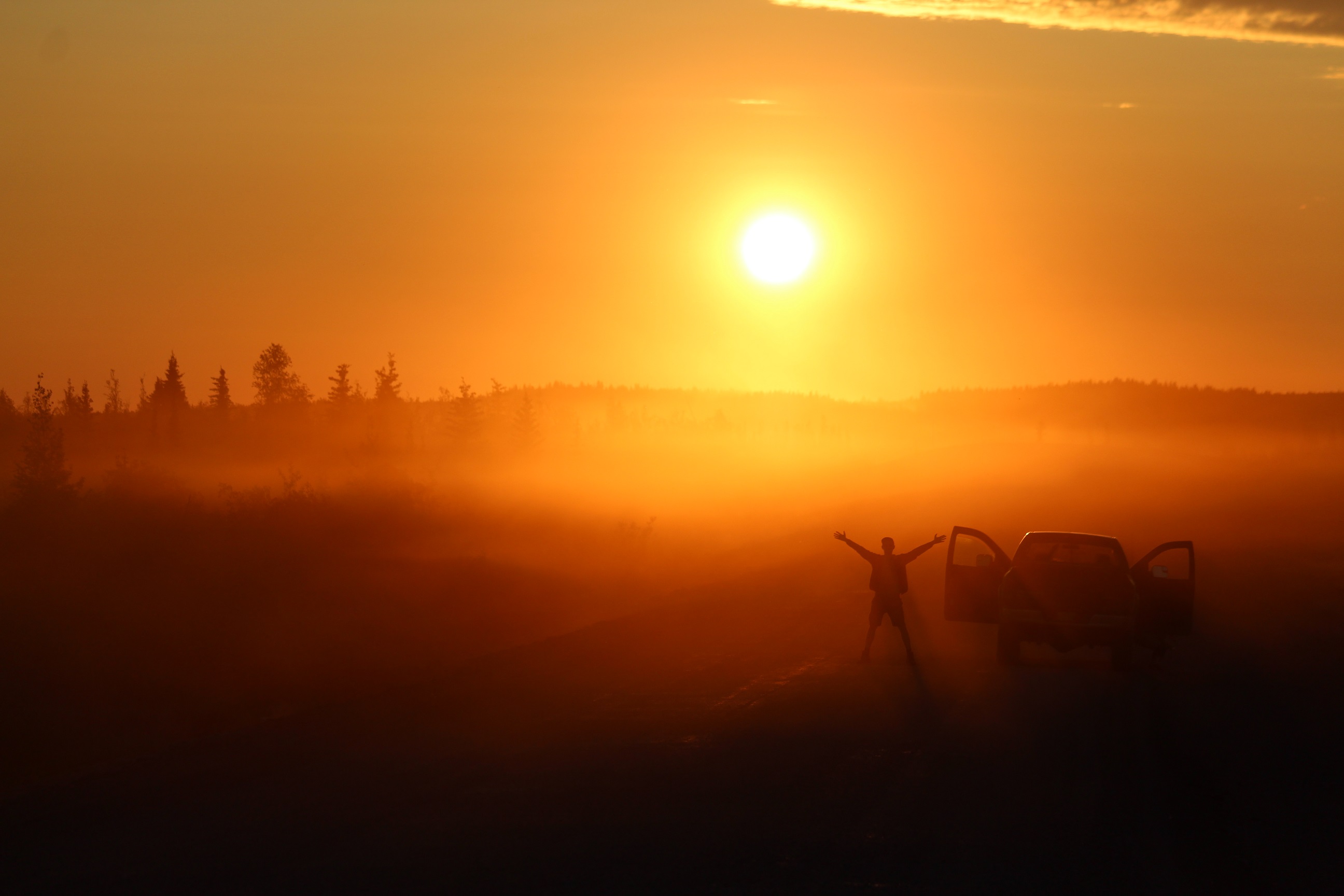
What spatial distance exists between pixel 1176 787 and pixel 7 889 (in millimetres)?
9304

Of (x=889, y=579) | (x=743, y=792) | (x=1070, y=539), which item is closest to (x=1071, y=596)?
(x=1070, y=539)

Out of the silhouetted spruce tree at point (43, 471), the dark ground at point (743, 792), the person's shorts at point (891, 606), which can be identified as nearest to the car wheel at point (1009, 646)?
the dark ground at point (743, 792)

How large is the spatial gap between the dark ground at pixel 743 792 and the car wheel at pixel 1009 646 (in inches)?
15.5

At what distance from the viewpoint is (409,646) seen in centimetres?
2995

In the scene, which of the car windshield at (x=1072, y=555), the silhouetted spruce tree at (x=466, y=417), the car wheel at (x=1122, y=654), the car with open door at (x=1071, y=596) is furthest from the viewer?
the silhouetted spruce tree at (x=466, y=417)

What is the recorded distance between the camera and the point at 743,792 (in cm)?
963

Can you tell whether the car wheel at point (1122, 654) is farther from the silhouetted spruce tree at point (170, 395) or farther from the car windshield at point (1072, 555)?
the silhouetted spruce tree at point (170, 395)

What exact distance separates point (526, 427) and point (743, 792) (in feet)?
387

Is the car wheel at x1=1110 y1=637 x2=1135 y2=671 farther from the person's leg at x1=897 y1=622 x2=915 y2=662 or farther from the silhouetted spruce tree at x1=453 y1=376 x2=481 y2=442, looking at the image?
the silhouetted spruce tree at x1=453 y1=376 x2=481 y2=442

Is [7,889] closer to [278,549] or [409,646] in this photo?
[409,646]

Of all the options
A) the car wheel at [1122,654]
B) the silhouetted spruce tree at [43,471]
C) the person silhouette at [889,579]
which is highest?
the silhouetted spruce tree at [43,471]

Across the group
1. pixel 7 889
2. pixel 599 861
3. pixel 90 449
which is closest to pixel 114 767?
pixel 7 889

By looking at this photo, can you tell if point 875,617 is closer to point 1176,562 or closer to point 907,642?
point 907,642

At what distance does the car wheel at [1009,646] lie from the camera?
1755cm
